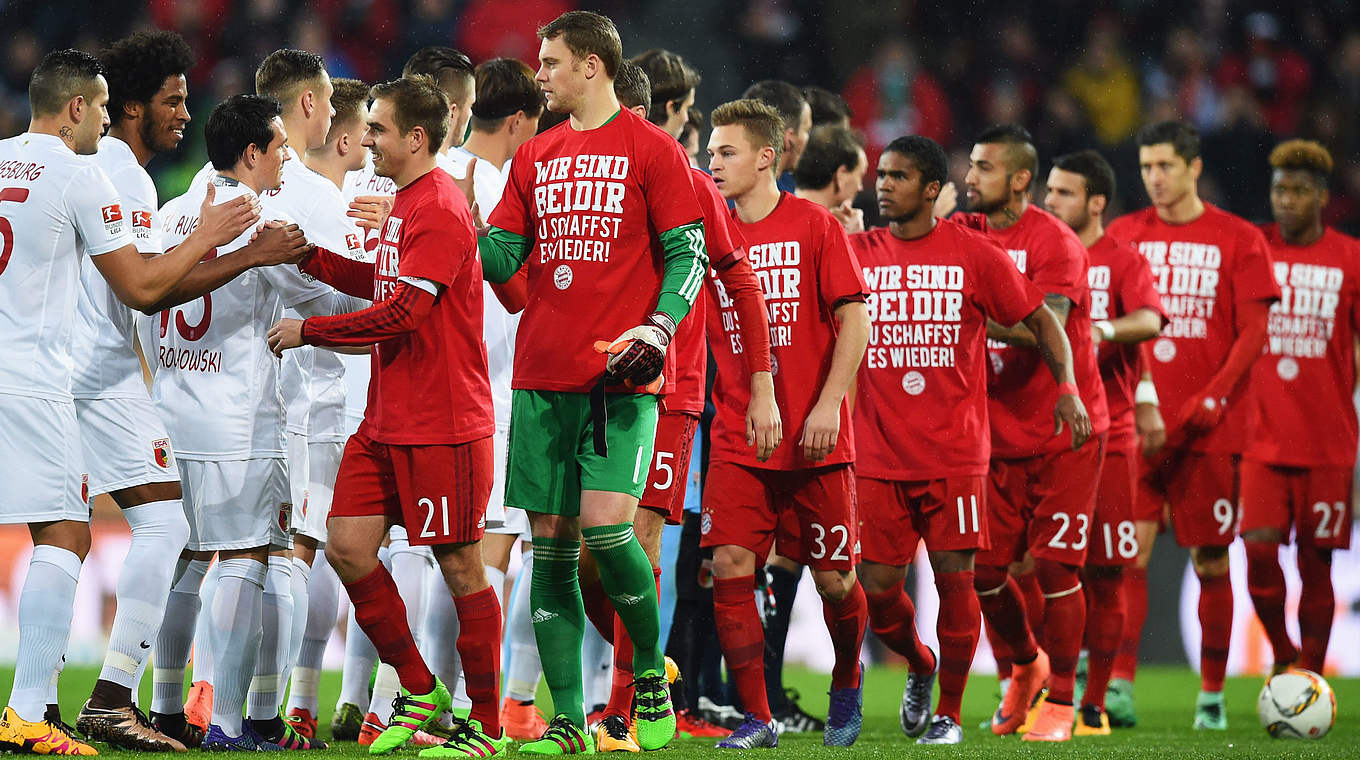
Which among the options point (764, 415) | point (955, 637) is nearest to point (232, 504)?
point (764, 415)

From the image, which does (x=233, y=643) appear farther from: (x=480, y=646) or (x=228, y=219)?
(x=228, y=219)

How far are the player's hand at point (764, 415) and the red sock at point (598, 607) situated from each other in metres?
0.86

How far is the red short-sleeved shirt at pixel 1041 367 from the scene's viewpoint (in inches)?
288

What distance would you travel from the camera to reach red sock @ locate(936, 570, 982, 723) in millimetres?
6594

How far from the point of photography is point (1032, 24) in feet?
53.0

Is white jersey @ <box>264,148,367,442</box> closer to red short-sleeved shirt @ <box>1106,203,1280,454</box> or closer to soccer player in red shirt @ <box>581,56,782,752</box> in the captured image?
soccer player in red shirt @ <box>581,56,782,752</box>

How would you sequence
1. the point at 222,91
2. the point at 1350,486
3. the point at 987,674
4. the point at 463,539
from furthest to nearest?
the point at 222,91, the point at 987,674, the point at 1350,486, the point at 463,539

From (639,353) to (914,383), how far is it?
7.08 ft

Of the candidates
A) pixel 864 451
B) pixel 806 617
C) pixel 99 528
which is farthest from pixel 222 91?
pixel 864 451

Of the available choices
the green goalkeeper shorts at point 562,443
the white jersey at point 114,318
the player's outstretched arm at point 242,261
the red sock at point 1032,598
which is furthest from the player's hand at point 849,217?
the white jersey at point 114,318

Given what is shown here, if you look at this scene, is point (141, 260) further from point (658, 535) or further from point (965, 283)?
point (965, 283)

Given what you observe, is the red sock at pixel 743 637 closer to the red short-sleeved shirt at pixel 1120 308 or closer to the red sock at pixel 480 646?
the red sock at pixel 480 646

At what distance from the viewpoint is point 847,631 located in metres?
6.23

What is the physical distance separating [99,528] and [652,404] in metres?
7.14
